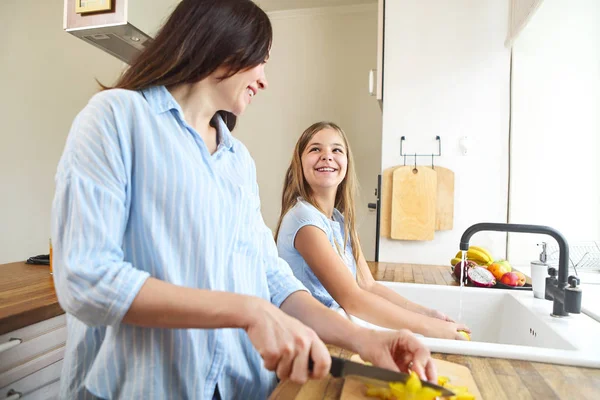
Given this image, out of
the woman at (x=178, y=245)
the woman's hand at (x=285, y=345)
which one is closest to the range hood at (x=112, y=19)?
the woman at (x=178, y=245)

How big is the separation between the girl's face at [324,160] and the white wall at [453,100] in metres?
1.12

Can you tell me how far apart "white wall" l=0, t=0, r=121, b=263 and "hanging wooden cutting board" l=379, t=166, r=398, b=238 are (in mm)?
2523

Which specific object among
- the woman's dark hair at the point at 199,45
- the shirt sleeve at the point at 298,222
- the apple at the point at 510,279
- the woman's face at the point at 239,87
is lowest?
the apple at the point at 510,279

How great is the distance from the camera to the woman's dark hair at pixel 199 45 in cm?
66

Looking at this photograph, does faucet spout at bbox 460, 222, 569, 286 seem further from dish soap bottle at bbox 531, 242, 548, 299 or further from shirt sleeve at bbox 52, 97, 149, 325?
shirt sleeve at bbox 52, 97, 149, 325

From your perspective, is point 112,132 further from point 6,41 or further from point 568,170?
point 6,41

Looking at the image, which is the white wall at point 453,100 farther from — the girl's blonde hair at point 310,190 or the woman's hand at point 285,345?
the woman's hand at point 285,345

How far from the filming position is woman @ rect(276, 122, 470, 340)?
1106mm

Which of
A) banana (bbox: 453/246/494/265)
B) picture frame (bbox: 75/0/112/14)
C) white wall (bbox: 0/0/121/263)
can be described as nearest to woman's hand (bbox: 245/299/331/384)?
banana (bbox: 453/246/494/265)

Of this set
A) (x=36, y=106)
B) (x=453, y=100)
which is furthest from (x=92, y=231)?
(x=36, y=106)

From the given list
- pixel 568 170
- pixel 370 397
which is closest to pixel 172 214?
pixel 370 397

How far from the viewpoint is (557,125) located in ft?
7.34

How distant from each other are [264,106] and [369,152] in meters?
0.90

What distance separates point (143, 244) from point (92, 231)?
0.32ft
